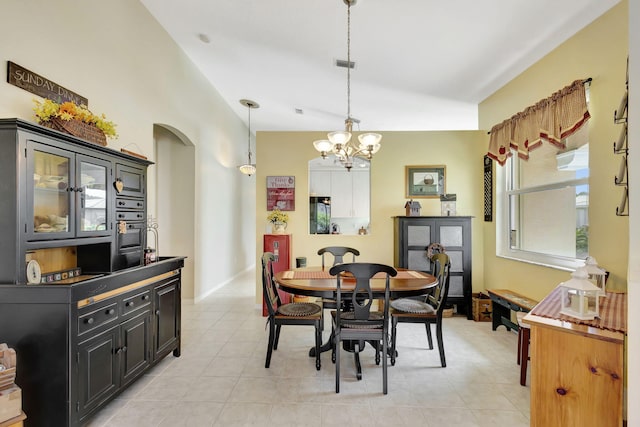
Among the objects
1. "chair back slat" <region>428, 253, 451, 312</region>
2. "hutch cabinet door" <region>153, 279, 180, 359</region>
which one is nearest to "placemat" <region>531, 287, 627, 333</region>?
"chair back slat" <region>428, 253, 451, 312</region>

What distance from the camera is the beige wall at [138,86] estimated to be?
6.72 ft

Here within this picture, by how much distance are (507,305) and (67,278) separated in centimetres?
393

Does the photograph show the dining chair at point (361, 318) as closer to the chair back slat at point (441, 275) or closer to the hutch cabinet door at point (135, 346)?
the chair back slat at point (441, 275)

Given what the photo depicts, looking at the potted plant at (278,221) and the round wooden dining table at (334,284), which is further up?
the potted plant at (278,221)

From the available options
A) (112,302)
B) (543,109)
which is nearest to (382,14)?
(543,109)

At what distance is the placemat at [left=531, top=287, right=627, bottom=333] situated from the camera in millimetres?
1474

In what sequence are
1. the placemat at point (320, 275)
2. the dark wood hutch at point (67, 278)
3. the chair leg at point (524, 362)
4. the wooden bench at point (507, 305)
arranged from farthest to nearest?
the wooden bench at point (507, 305), the placemat at point (320, 275), the chair leg at point (524, 362), the dark wood hutch at point (67, 278)

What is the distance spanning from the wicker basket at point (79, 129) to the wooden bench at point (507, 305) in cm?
390

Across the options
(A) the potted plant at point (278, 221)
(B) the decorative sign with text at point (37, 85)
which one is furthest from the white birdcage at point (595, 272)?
(B) the decorative sign with text at point (37, 85)

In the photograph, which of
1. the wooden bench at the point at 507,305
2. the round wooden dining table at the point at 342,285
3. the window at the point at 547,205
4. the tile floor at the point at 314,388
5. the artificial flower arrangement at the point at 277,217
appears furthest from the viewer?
the artificial flower arrangement at the point at 277,217

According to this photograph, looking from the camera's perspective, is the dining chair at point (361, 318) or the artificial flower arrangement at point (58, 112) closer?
the artificial flower arrangement at point (58, 112)

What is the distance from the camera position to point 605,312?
1685 millimetres

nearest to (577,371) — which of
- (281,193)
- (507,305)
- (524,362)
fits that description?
(524,362)

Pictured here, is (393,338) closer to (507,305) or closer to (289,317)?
(289,317)
